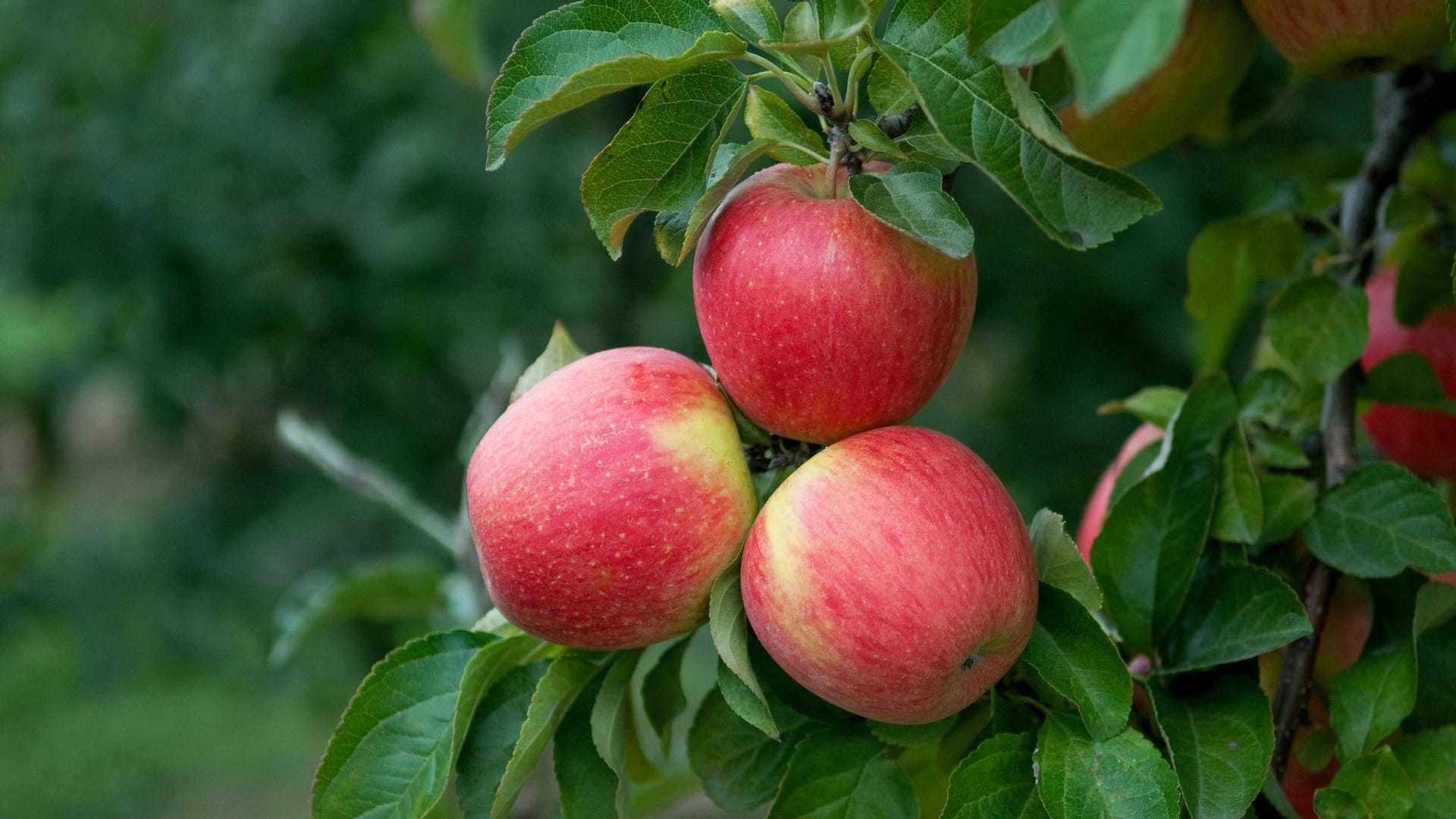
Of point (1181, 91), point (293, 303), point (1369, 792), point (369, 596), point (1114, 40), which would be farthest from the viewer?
point (293, 303)

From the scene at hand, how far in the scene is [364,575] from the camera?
4.08 ft

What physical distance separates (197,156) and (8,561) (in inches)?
85.6

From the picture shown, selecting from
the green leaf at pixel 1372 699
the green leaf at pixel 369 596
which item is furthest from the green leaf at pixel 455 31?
the green leaf at pixel 1372 699

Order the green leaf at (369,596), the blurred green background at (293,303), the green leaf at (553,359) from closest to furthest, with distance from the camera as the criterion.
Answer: the green leaf at (553,359) → the green leaf at (369,596) → the blurred green background at (293,303)

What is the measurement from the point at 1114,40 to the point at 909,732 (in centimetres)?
44

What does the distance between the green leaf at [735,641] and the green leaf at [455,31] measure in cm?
84

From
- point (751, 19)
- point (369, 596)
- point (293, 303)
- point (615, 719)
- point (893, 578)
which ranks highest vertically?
point (751, 19)

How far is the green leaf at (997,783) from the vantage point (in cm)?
68

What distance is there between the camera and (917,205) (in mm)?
633

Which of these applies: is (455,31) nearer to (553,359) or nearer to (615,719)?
(553,359)

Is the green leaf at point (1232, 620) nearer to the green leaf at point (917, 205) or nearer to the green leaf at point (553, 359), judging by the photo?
the green leaf at point (917, 205)

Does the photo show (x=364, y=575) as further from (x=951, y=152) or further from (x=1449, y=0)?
(x=1449, y=0)

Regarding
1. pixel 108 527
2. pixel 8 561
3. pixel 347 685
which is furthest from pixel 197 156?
pixel 8 561

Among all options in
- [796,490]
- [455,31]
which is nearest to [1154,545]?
[796,490]
